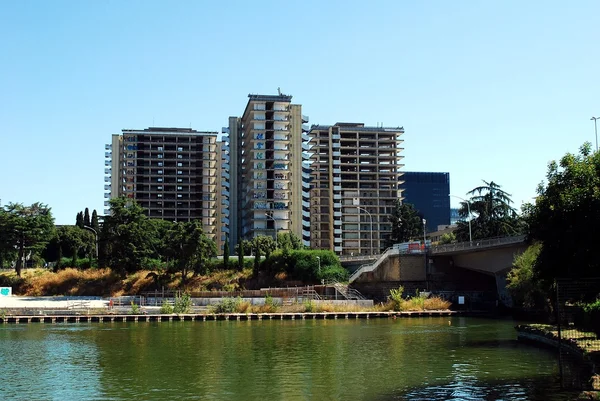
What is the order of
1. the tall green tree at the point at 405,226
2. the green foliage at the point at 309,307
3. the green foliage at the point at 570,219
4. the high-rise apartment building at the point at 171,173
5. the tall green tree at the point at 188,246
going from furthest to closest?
the high-rise apartment building at the point at 171,173 < the tall green tree at the point at 405,226 < the tall green tree at the point at 188,246 < the green foliage at the point at 309,307 < the green foliage at the point at 570,219

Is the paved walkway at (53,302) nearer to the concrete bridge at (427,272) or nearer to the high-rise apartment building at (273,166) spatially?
the concrete bridge at (427,272)

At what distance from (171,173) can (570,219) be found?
144 metres

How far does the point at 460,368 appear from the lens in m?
35.2

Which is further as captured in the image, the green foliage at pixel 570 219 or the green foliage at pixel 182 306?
the green foliage at pixel 182 306

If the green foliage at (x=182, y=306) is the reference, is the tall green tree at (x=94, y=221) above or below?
above

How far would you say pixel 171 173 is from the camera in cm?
17162

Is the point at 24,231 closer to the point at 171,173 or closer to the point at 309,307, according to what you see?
the point at 309,307

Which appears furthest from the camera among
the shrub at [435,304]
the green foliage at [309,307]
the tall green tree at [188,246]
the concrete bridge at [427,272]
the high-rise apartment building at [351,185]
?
the high-rise apartment building at [351,185]

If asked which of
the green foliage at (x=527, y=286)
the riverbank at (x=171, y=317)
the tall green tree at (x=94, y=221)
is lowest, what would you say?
the riverbank at (x=171, y=317)

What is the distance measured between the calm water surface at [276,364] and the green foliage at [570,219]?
5458 mm

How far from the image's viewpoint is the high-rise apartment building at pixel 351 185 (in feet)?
534

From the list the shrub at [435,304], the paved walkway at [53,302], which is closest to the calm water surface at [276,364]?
the shrub at [435,304]

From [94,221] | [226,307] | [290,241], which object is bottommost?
[226,307]

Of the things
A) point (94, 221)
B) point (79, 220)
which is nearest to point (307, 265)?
point (94, 221)
